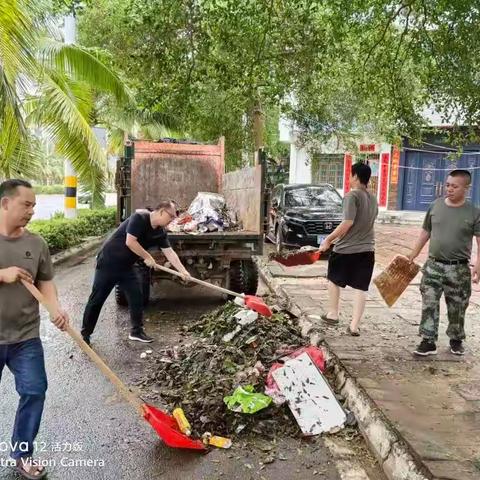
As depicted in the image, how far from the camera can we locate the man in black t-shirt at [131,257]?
528 centimetres

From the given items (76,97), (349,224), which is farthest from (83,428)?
(76,97)

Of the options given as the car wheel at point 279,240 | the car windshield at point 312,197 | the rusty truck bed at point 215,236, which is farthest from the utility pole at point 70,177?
the rusty truck bed at point 215,236

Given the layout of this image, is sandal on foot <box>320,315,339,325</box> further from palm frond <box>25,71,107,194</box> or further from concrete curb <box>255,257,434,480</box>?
palm frond <box>25,71,107,194</box>

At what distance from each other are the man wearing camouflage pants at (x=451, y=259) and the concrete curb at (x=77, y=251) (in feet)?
25.4

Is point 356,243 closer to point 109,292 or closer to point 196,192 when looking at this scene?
point 109,292

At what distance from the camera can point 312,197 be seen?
1229 cm

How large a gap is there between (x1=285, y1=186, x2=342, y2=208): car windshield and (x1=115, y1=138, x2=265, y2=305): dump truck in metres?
3.01

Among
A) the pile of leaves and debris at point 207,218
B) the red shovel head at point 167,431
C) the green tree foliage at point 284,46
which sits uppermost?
the green tree foliage at point 284,46

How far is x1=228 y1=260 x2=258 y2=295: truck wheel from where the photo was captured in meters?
7.14

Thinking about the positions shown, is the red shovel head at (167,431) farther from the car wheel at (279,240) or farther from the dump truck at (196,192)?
the car wheel at (279,240)

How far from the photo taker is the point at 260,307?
5277 mm

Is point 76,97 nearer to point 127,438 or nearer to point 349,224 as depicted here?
point 349,224

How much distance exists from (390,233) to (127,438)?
1410cm

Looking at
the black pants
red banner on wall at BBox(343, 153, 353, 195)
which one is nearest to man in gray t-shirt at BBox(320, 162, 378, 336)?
the black pants
